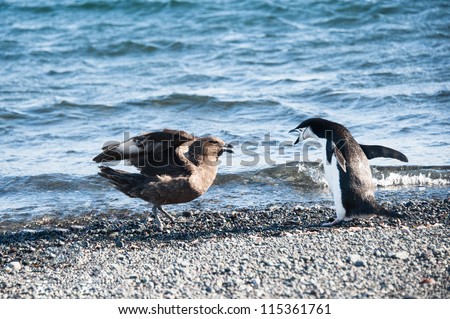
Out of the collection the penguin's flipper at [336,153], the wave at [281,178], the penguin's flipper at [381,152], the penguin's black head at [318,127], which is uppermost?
the penguin's black head at [318,127]

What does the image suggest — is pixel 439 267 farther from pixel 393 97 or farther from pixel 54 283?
pixel 393 97

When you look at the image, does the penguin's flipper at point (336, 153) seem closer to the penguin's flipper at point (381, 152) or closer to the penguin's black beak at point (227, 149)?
the penguin's flipper at point (381, 152)

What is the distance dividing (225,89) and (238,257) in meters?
9.37

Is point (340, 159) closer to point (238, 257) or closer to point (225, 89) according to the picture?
point (238, 257)

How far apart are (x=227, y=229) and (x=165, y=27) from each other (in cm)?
1418

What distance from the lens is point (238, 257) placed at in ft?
22.7

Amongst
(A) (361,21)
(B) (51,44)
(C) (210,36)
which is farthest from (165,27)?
(A) (361,21)

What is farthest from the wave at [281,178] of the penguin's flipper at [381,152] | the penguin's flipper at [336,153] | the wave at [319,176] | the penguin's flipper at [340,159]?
the penguin's flipper at [340,159]

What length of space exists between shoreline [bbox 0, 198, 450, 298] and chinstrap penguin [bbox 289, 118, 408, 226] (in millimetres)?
213

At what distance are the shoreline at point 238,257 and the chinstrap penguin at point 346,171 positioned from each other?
8.4 inches

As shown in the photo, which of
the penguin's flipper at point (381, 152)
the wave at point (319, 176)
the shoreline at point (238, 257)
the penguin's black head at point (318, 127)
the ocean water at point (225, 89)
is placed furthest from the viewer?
the ocean water at point (225, 89)

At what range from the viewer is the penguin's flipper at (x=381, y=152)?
888cm

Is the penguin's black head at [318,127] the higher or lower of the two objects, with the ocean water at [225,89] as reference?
higher

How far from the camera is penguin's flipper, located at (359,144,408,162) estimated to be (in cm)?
888
